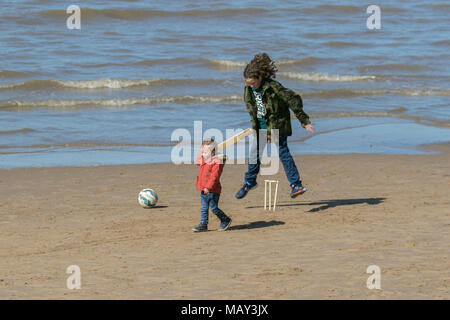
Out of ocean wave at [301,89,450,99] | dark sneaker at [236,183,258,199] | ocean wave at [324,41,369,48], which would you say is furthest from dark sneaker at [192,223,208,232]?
ocean wave at [324,41,369,48]

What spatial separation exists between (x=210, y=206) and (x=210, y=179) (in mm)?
303

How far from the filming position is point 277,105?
8852mm

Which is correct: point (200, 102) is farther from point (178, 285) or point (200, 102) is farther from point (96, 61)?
point (178, 285)

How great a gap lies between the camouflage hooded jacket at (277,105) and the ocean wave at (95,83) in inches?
475

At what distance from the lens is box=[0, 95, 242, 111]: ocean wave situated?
17859 millimetres

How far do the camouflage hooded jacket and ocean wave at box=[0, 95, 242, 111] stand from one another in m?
9.70

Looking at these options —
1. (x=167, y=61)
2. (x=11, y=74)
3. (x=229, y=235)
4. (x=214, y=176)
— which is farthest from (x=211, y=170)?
(x=167, y=61)

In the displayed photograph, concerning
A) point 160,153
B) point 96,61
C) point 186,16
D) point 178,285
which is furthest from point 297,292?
point 186,16

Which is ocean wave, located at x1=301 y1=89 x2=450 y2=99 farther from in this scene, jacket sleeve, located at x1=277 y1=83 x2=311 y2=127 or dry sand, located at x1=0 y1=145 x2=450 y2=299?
jacket sleeve, located at x1=277 y1=83 x2=311 y2=127

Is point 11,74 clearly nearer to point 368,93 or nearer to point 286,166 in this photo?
point 368,93

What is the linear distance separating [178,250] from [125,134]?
307 inches

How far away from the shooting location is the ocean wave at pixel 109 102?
1786cm

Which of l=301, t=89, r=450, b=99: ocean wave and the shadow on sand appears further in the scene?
l=301, t=89, r=450, b=99: ocean wave
